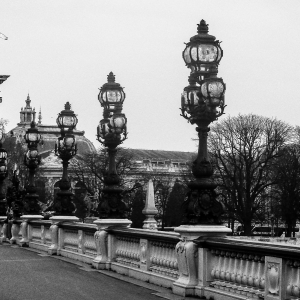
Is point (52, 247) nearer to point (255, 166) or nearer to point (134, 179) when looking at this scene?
point (255, 166)

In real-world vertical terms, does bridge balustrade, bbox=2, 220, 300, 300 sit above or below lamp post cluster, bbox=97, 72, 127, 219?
below

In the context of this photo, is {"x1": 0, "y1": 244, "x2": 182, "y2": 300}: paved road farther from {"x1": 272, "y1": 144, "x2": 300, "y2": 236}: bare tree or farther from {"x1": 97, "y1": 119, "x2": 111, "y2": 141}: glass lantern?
{"x1": 272, "y1": 144, "x2": 300, "y2": 236}: bare tree

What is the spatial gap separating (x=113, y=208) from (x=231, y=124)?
53847mm

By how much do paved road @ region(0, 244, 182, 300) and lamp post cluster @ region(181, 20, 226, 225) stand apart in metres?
1.89

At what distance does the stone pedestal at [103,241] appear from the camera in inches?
820

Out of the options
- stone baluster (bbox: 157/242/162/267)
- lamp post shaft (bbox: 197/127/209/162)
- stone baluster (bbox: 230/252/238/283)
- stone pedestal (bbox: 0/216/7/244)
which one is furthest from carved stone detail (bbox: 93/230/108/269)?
stone pedestal (bbox: 0/216/7/244)

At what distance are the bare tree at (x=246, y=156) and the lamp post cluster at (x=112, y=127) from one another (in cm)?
4969

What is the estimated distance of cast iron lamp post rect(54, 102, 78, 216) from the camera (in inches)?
1123

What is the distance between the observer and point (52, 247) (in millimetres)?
27453

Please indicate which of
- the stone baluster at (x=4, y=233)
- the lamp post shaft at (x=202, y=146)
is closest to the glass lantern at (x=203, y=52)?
the lamp post shaft at (x=202, y=146)

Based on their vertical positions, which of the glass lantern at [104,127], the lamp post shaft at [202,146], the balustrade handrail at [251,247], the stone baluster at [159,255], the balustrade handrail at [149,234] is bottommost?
the stone baluster at [159,255]

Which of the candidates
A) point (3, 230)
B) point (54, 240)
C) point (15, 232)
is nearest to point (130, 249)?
point (54, 240)

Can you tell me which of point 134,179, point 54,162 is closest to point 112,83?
point 134,179

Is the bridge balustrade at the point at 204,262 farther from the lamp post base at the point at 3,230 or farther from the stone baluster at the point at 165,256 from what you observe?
the lamp post base at the point at 3,230
